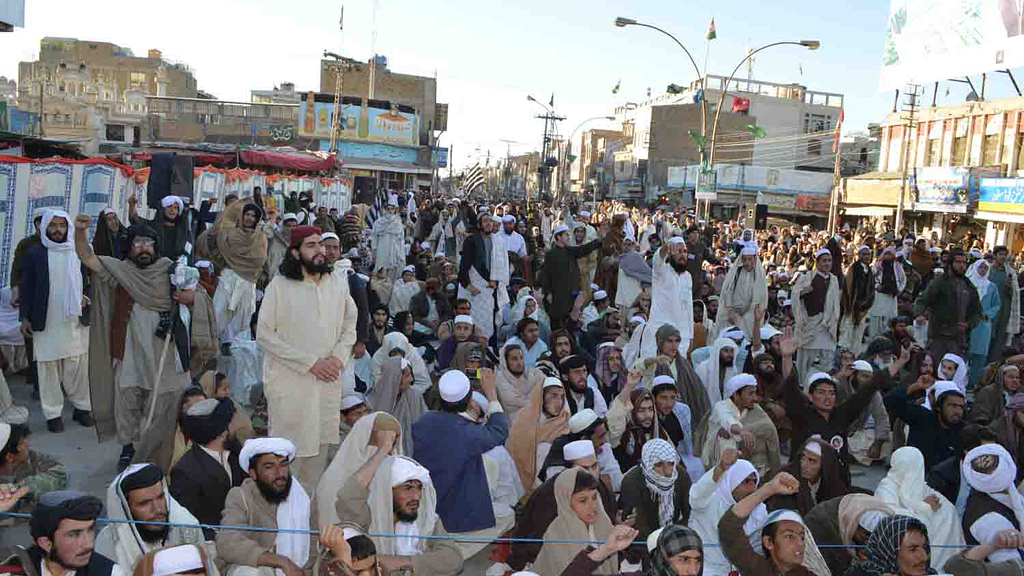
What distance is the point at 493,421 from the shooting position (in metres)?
5.21

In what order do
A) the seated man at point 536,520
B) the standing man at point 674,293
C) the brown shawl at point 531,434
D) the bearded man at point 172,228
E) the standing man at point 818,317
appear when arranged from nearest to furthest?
1. the seated man at point 536,520
2. the brown shawl at point 531,434
3. the standing man at point 674,293
4. the bearded man at point 172,228
5. the standing man at point 818,317

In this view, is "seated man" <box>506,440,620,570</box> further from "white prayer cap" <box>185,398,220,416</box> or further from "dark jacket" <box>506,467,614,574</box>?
"white prayer cap" <box>185,398,220,416</box>

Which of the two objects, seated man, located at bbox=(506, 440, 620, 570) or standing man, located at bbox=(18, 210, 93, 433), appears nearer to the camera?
seated man, located at bbox=(506, 440, 620, 570)

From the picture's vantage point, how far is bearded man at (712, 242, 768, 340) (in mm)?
8062

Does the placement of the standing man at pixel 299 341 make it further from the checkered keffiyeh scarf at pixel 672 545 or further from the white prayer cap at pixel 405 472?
the checkered keffiyeh scarf at pixel 672 545

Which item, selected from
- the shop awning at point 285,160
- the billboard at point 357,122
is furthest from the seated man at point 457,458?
the billboard at point 357,122

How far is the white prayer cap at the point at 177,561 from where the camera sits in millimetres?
3000

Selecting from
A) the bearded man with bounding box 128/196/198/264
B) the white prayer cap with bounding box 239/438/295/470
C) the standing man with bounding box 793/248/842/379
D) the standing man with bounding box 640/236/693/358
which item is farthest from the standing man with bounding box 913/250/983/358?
the white prayer cap with bounding box 239/438/295/470

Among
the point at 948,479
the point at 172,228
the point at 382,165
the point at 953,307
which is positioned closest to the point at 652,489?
the point at 948,479

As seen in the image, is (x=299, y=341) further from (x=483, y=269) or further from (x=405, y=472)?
(x=483, y=269)

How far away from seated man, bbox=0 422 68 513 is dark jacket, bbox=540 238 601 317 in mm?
5091

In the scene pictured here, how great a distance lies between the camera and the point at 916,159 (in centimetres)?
3097

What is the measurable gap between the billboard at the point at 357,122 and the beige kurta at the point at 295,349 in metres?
44.6

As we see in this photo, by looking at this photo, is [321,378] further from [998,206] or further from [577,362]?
[998,206]
